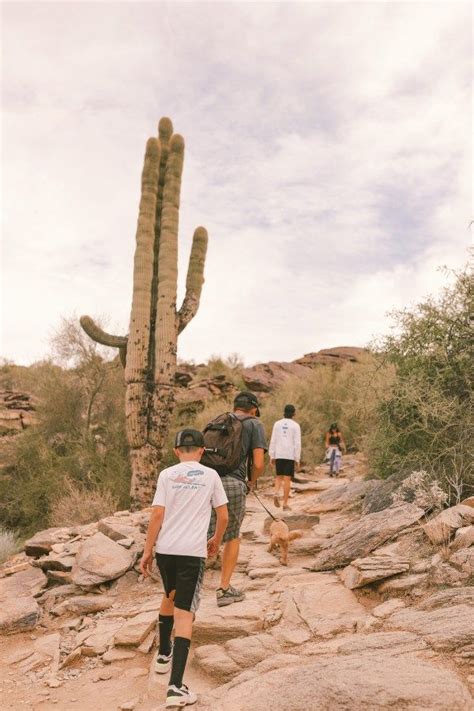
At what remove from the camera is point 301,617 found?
5105mm

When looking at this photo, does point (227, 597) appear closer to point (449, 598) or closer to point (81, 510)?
point (449, 598)

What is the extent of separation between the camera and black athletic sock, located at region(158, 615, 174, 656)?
14.4 ft

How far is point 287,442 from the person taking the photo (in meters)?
8.98

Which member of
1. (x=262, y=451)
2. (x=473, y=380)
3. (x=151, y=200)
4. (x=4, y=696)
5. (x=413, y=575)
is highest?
(x=151, y=200)

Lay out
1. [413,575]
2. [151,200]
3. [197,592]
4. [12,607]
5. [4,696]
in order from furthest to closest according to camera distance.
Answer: [151,200], [12,607], [413,575], [4,696], [197,592]

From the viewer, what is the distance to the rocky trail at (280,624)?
3.69 meters

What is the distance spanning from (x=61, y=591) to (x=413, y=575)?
Answer: 13.1 feet

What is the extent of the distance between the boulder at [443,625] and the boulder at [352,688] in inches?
10.1

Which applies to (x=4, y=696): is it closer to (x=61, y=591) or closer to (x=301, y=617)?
(x=61, y=591)

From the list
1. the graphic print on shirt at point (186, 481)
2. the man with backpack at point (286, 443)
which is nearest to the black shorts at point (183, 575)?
the graphic print on shirt at point (186, 481)

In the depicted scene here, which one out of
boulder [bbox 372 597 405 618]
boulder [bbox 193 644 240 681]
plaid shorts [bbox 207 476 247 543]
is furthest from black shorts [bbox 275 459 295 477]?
boulder [bbox 193 644 240 681]

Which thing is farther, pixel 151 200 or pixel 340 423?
pixel 340 423

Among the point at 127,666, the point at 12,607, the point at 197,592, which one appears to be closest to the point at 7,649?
the point at 12,607

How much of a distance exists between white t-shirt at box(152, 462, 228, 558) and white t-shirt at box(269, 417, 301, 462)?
4.90 meters
